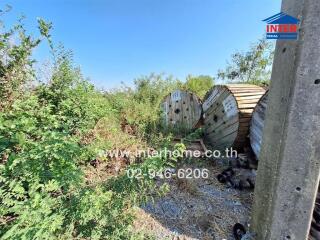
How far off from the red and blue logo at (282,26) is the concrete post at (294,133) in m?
0.05

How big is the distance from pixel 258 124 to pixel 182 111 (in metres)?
2.44

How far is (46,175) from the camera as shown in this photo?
6.66 feet

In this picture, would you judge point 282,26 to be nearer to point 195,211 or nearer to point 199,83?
point 195,211

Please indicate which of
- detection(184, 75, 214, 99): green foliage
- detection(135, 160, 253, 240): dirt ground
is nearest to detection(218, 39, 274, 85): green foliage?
detection(184, 75, 214, 99): green foliage

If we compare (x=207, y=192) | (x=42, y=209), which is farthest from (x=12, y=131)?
(x=207, y=192)

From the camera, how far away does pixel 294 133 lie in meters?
1.98

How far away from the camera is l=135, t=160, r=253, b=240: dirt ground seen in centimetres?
267

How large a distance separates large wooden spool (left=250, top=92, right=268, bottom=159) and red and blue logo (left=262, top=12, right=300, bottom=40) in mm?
Answer: 1895

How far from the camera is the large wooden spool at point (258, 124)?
392cm

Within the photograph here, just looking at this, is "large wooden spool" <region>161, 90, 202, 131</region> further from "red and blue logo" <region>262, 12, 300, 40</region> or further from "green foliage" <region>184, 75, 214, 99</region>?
"green foliage" <region>184, 75, 214, 99</region>

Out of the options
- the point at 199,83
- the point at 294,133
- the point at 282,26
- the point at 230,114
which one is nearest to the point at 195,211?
the point at 294,133

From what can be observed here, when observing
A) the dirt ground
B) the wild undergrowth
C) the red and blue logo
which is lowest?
the dirt ground

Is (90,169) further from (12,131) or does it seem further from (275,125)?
(275,125)

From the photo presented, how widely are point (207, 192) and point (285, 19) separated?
2692mm
